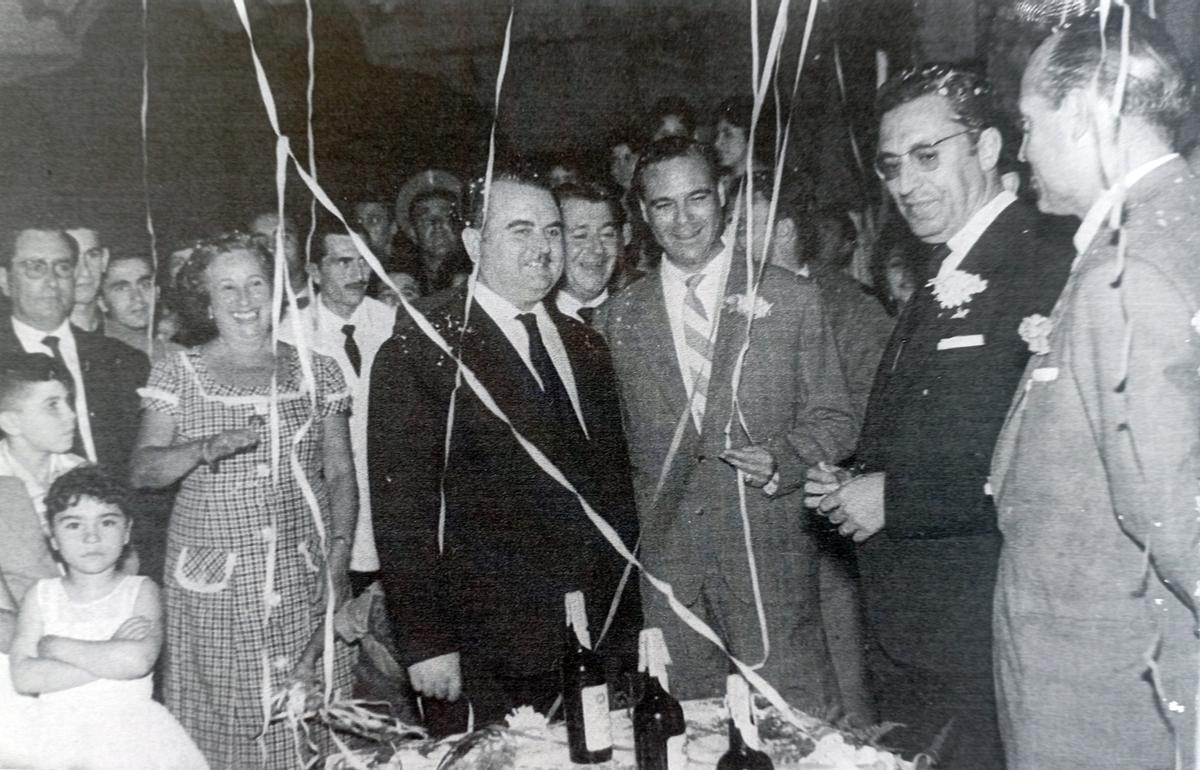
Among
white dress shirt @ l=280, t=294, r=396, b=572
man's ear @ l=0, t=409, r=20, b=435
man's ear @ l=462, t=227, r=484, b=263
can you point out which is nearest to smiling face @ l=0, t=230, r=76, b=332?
man's ear @ l=0, t=409, r=20, b=435

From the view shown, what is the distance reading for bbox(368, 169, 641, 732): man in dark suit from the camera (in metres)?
1.92

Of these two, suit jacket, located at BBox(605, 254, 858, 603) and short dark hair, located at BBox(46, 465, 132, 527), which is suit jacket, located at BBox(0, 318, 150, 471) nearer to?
short dark hair, located at BBox(46, 465, 132, 527)

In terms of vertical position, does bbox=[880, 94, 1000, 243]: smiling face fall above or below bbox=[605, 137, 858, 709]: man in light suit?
above

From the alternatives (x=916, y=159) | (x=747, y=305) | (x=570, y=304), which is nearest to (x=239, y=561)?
(x=570, y=304)

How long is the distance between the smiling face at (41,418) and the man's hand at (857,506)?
5.44 ft

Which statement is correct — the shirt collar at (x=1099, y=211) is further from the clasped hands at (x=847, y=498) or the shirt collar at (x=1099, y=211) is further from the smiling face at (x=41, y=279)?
the smiling face at (x=41, y=279)

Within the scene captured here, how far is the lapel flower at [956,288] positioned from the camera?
5.85ft

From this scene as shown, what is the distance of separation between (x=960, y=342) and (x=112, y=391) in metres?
1.80

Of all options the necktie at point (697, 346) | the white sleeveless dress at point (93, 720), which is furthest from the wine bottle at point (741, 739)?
the white sleeveless dress at point (93, 720)

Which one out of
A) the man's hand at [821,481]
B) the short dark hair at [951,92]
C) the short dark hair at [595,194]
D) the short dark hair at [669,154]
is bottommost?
the man's hand at [821,481]

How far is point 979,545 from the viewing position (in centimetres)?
179

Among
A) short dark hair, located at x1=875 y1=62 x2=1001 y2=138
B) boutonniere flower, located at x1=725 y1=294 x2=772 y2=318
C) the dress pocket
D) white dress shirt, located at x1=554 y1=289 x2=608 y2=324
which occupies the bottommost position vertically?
the dress pocket

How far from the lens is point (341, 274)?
6.34 feet

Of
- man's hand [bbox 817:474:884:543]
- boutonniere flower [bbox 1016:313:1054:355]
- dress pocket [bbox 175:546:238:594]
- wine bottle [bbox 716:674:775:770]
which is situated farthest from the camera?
dress pocket [bbox 175:546:238:594]
